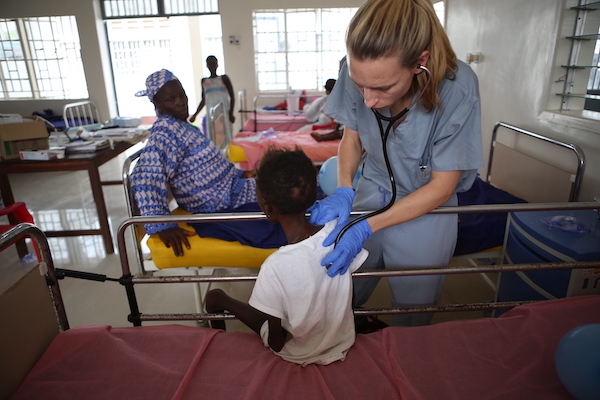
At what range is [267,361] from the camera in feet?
4.33

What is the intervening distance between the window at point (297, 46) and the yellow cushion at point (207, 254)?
6159 mm

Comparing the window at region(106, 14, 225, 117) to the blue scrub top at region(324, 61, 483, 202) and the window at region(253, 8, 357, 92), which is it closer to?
the window at region(253, 8, 357, 92)

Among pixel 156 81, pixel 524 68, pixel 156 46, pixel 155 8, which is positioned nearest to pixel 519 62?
pixel 524 68

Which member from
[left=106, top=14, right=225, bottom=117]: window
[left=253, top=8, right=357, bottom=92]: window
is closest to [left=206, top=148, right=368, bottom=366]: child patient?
[left=253, top=8, right=357, bottom=92]: window

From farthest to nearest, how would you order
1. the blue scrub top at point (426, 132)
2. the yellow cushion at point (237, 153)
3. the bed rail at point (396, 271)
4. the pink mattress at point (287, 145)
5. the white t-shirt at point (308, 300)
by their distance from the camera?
1. the yellow cushion at point (237, 153)
2. the pink mattress at point (287, 145)
3. the bed rail at point (396, 271)
4. the blue scrub top at point (426, 132)
5. the white t-shirt at point (308, 300)

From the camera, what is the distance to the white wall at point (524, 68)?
2.45 meters

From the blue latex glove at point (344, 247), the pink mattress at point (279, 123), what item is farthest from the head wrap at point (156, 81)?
the pink mattress at point (279, 123)

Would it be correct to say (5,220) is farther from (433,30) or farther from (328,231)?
(433,30)

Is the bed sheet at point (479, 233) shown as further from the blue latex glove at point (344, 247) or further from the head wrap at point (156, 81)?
the head wrap at point (156, 81)

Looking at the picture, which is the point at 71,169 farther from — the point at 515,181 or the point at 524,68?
the point at 524,68

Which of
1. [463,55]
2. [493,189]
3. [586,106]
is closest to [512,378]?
[493,189]

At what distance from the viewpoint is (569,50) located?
2686mm

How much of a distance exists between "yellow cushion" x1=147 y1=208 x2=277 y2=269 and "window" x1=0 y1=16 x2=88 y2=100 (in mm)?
6949

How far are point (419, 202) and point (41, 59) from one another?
8.78m
